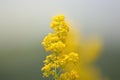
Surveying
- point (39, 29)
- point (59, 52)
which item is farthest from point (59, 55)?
point (39, 29)

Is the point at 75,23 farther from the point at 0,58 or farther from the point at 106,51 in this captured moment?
the point at 0,58

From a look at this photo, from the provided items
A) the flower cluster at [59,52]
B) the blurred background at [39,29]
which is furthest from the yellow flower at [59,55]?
the blurred background at [39,29]

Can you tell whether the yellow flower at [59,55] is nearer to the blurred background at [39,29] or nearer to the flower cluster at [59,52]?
the flower cluster at [59,52]

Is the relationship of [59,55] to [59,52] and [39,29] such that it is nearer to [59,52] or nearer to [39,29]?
[59,52]

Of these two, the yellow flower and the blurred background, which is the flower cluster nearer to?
the yellow flower

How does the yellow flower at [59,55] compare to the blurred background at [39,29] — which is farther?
the blurred background at [39,29]

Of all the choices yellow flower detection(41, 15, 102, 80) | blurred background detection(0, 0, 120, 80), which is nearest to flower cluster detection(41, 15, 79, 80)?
yellow flower detection(41, 15, 102, 80)

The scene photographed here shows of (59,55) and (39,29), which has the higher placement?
(39,29)

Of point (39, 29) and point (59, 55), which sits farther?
point (39, 29)
